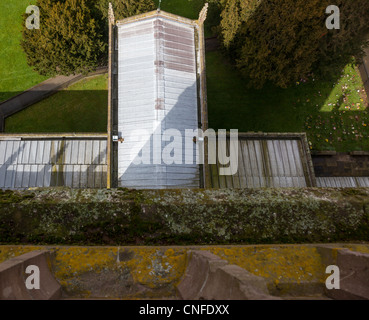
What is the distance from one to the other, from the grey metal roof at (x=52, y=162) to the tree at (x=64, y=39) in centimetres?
857

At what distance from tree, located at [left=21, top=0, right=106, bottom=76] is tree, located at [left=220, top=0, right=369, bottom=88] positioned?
13441mm

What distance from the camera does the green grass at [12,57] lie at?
29155mm

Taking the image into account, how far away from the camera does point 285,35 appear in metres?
21.9

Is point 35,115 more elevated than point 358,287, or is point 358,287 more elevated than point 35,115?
point 35,115

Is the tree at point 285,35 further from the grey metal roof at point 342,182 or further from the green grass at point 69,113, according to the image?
the green grass at point 69,113

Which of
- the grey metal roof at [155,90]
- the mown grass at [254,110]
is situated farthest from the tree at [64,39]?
the grey metal roof at [155,90]

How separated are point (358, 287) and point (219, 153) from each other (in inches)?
608

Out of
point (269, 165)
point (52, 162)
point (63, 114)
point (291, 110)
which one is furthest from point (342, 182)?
point (63, 114)

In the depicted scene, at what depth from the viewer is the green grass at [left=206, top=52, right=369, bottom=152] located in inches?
1148

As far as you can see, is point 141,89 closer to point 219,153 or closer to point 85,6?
point 219,153

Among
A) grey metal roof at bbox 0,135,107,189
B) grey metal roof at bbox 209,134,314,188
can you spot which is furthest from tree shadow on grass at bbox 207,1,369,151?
grey metal roof at bbox 0,135,107,189

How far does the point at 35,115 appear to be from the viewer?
93.6 ft
